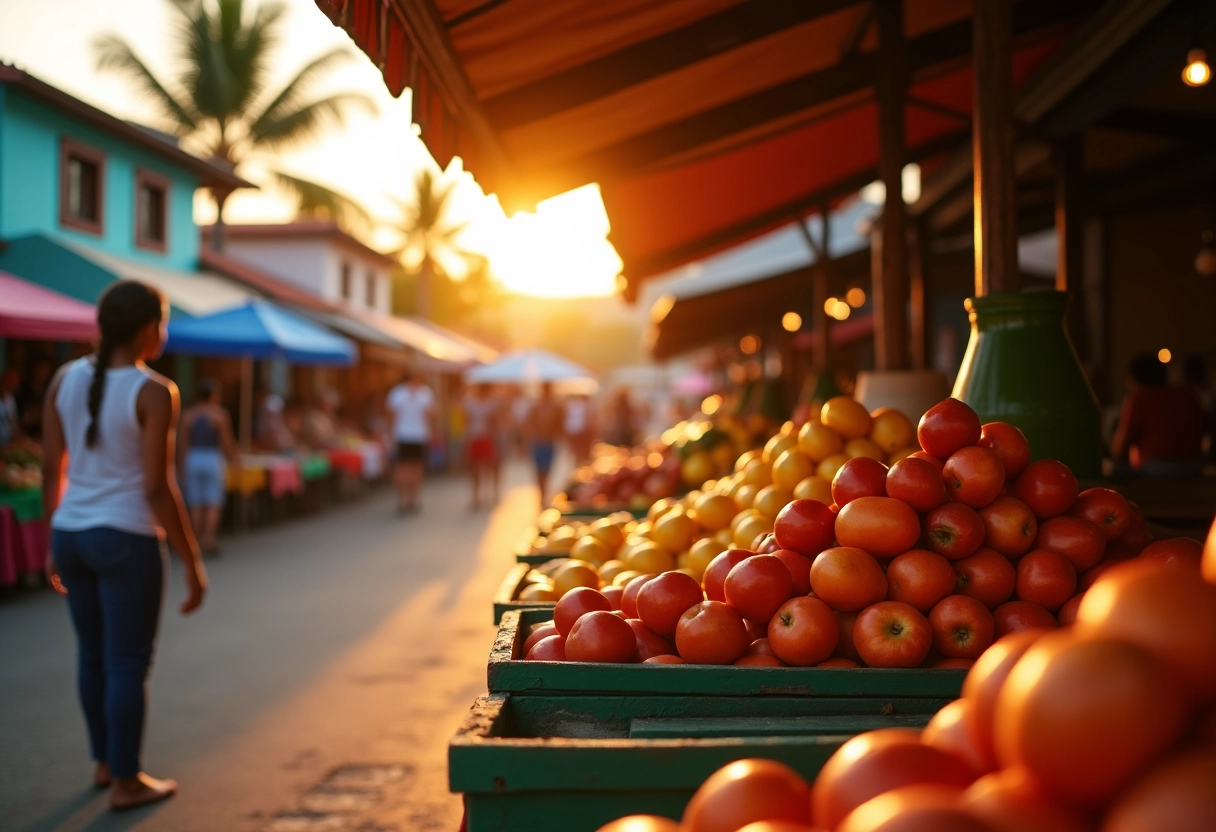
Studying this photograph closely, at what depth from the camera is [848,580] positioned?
220cm

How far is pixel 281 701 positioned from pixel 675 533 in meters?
3.44

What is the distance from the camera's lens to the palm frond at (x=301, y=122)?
26.9 meters

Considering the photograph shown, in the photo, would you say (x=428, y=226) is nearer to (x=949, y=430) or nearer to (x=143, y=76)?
(x=143, y=76)

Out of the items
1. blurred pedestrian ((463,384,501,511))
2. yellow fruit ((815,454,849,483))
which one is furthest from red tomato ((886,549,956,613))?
blurred pedestrian ((463,384,501,511))

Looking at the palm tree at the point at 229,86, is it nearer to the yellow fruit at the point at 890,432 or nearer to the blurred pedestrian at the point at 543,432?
the blurred pedestrian at the point at 543,432

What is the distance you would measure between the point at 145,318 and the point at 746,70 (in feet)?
10.7

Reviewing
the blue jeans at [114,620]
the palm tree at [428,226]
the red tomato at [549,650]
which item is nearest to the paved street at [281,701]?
the blue jeans at [114,620]

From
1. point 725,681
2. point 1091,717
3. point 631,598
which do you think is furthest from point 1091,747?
point 631,598

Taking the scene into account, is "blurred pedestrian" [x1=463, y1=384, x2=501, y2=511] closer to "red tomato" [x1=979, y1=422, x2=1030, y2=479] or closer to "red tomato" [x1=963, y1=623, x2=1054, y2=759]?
"red tomato" [x1=979, y1=422, x2=1030, y2=479]

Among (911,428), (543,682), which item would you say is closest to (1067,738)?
(543,682)

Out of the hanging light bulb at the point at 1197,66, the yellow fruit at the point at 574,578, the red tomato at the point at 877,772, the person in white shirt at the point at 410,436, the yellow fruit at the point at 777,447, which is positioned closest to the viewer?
the red tomato at the point at 877,772

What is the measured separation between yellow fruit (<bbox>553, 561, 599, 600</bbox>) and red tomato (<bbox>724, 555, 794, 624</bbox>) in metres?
0.95

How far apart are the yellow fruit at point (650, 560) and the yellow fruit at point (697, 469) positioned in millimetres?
2871

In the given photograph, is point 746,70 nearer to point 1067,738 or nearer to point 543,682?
point 543,682
